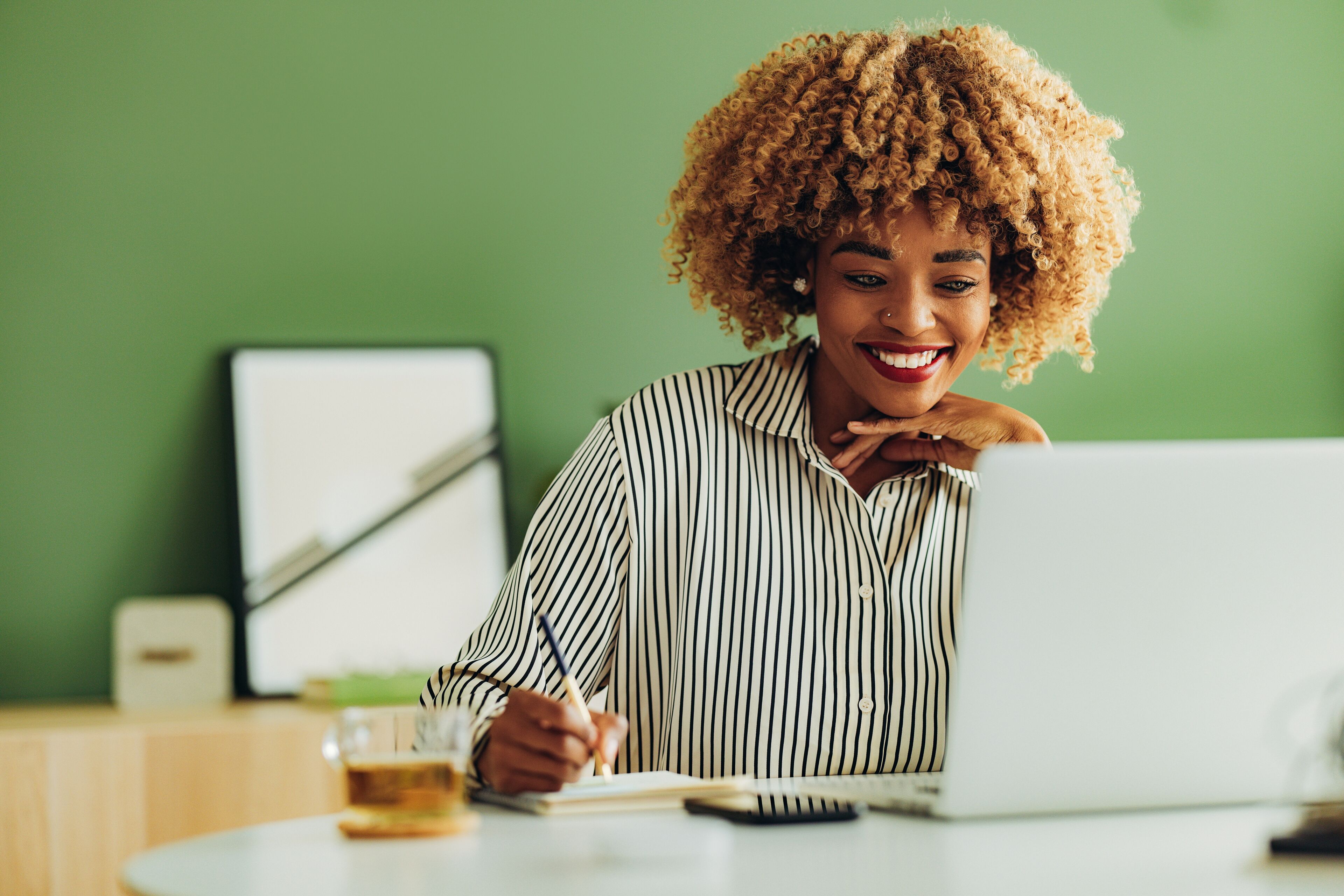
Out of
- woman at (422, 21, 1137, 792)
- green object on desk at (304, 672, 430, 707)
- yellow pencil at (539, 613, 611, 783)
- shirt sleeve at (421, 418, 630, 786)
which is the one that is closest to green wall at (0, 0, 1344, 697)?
green object on desk at (304, 672, 430, 707)

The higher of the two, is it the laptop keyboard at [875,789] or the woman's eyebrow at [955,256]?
the woman's eyebrow at [955,256]

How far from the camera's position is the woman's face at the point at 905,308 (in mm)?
1460

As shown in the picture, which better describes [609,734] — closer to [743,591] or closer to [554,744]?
[554,744]

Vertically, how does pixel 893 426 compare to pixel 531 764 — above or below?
above

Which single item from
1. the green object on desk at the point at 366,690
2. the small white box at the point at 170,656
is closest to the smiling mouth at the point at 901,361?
the green object on desk at the point at 366,690

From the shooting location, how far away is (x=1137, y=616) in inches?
32.6

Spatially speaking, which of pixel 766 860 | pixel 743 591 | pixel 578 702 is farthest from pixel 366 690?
pixel 766 860

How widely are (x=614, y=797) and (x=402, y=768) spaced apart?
0.56ft

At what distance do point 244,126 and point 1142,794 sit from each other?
2.07 m

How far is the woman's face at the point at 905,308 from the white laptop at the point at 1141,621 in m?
0.65

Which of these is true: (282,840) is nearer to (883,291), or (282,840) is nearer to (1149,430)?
(883,291)

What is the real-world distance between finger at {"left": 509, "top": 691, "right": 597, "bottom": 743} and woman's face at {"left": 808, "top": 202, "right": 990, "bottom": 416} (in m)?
0.64

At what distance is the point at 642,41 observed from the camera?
2.62 m

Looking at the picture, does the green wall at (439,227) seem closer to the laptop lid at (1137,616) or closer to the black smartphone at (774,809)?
the black smartphone at (774,809)
